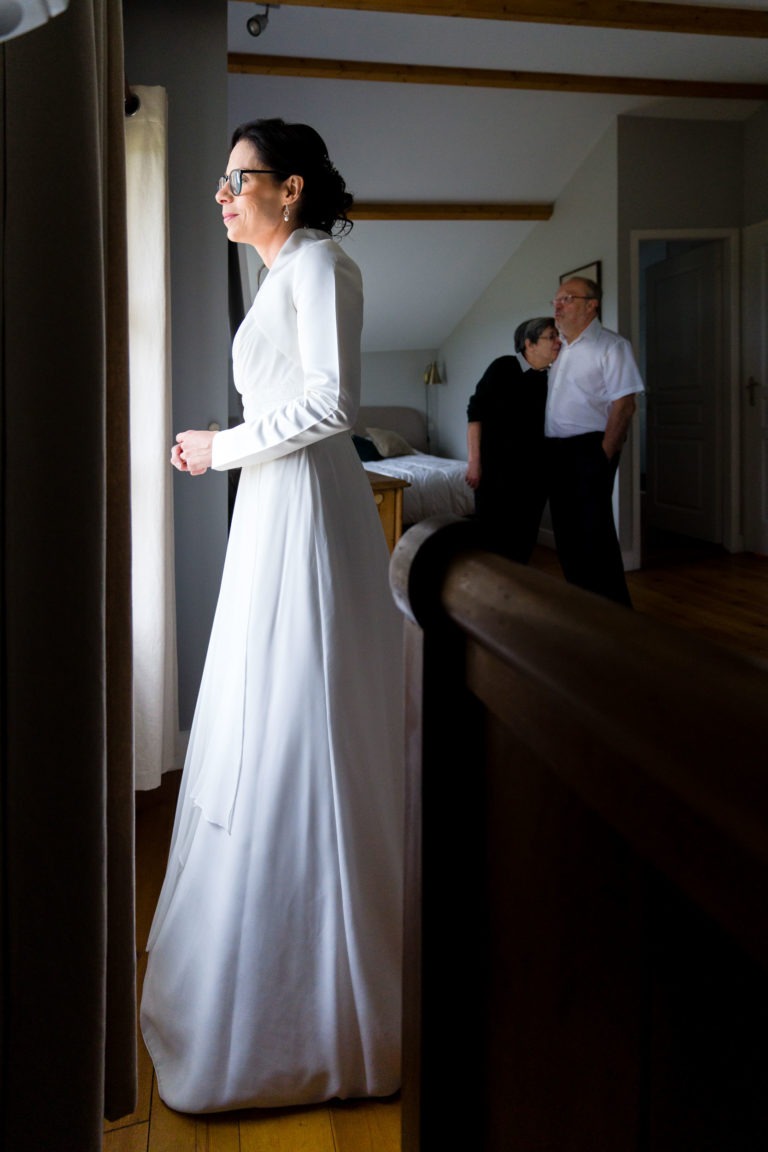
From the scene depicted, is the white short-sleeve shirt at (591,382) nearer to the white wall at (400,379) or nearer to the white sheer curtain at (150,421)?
the white sheer curtain at (150,421)

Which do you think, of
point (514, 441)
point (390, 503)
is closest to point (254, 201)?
point (390, 503)

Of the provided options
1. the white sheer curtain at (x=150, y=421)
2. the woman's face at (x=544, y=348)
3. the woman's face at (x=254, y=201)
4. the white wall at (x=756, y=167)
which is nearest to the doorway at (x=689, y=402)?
the white wall at (x=756, y=167)

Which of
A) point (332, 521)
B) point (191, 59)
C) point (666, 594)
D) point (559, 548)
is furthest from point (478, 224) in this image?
point (332, 521)

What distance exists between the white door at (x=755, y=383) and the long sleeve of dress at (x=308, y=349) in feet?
18.7

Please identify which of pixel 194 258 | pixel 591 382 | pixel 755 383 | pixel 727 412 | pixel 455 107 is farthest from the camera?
pixel 727 412

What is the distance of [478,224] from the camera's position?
25.4 ft

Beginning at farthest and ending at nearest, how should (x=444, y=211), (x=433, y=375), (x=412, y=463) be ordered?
(x=433, y=375) → (x=412, y=463) → (x=444, y=211)

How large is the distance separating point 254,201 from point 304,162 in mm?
121

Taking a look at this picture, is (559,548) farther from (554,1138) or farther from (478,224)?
(478,224)

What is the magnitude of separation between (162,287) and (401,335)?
7.32m

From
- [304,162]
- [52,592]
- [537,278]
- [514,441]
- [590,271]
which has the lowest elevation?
[52,592]

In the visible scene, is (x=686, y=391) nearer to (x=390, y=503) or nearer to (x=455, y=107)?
(x=455, y=107)

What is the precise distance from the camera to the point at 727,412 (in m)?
6.80

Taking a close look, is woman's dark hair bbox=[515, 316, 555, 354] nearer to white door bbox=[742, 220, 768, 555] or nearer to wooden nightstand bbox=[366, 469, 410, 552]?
wooden nightstand bbox=[366, 469, 410, 552]
